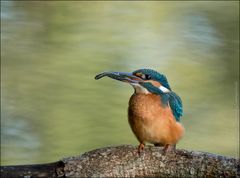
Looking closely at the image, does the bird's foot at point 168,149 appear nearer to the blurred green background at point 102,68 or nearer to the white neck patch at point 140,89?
the white neck patch at point 140,89

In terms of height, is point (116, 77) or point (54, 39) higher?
point (54, 39)

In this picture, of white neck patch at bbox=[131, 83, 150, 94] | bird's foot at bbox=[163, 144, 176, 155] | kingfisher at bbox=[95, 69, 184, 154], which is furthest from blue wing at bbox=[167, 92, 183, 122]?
bird's foot at bbox=[163, 144, 176, 155]

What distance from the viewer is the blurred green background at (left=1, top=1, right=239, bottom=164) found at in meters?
5.73

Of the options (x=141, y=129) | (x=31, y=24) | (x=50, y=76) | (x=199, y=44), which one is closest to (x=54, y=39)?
(x=31, y=24)

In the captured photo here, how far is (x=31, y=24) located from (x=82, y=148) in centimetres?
237

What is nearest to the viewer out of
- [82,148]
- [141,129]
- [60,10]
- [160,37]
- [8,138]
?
[141,129]

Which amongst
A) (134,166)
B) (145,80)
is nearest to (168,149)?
(134,166)

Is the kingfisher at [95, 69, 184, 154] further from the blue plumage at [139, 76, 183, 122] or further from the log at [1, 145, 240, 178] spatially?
the log at [1, 145, 240, 178]

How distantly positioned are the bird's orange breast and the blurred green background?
1905 mm

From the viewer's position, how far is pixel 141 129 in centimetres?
364

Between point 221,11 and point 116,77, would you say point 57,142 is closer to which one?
point 116,77

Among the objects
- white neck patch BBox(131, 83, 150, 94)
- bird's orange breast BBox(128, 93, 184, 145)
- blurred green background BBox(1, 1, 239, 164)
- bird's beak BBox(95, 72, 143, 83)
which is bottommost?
bird's orange breast BBox(128, 93, 184, 145)

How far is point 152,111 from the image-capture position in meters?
3.64

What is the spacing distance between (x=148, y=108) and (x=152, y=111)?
3 centimetres
